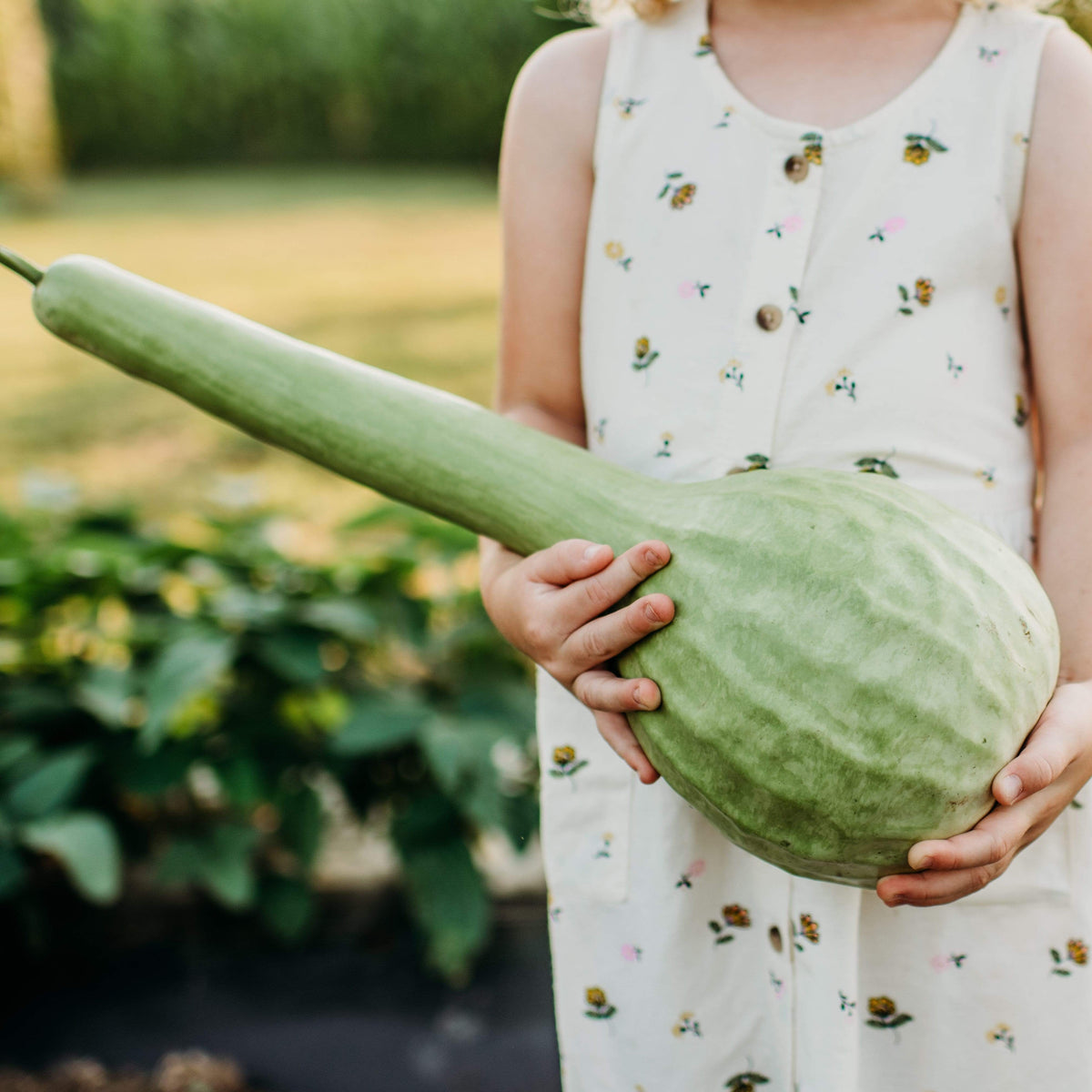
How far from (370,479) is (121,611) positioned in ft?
5.89

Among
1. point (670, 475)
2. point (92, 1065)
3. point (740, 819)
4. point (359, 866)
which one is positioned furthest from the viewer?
point (359, 866)

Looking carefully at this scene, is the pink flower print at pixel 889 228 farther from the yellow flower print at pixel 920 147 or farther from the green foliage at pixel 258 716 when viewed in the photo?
the green foliage at pixel 258 716

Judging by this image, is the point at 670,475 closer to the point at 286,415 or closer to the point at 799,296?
the point at 799,296

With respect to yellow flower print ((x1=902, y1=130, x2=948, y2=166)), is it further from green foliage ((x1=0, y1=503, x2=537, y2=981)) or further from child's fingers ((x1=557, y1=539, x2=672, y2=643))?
green foliage ((x1=0, y1=503, x2=537, y2=981))

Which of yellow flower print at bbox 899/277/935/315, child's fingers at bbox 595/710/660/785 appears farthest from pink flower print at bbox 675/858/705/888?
yellow flower print at bbox 899/277/935/315

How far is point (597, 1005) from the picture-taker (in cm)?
139

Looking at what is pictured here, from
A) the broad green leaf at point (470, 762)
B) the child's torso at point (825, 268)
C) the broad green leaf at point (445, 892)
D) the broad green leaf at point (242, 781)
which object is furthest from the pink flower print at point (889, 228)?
the broad green leaf at point (242, 781)

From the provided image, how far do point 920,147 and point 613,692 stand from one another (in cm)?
67

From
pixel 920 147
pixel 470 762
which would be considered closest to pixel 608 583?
pixel 920 147

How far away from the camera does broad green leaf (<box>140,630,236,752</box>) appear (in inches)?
88.0

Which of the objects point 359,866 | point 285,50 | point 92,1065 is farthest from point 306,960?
point 285,50

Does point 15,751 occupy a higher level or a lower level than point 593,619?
lower

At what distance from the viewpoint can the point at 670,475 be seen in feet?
4.28

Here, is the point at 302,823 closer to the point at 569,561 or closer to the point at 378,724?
the point at 378,724
